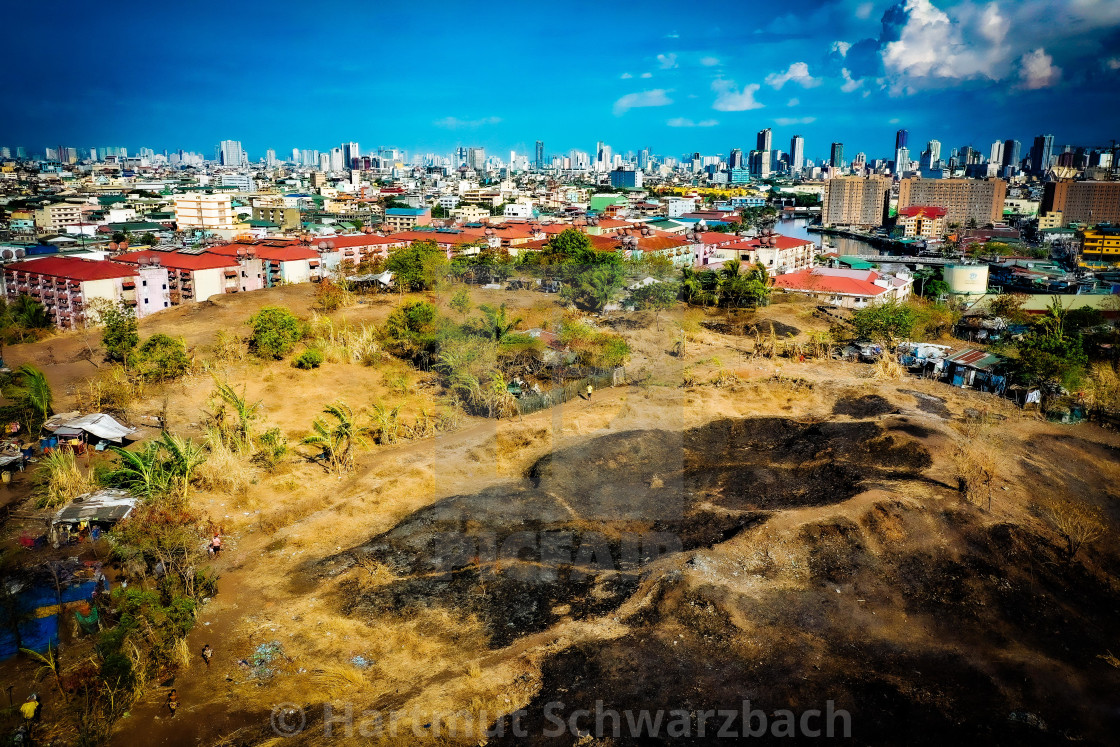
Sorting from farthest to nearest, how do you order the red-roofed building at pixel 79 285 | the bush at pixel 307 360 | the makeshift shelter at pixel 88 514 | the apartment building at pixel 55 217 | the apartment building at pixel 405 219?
the apartment building at pixel 405 219 < the apartment building at pixel 55 217 < the red-roofed building at pixel 79 285 < the bush at pixel 307 360 < the makeshift shelter at pixel 88 514

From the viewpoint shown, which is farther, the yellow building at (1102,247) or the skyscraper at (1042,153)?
the skyscraper at (1042,153)

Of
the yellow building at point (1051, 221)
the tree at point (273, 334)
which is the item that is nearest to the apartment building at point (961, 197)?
the yellow building at point (1051, 221)

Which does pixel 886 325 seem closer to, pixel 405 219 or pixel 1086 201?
pixel 405 219

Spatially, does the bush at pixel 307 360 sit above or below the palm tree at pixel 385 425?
above

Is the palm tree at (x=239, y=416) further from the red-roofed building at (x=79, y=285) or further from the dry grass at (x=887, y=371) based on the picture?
the dry grass at (x=887, y=371)

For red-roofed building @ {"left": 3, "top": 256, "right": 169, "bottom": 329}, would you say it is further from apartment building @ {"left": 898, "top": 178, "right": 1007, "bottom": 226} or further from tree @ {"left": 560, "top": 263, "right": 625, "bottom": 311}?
apartment building @ {"left": 898, "top": 178, "right": 1007, "bottom": 226}

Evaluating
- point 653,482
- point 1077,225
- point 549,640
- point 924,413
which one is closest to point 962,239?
point 1077,225

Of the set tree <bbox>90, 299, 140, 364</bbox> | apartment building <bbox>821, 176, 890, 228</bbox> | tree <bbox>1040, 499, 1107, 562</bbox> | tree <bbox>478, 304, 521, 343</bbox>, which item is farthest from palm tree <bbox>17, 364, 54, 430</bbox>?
apartment building <bbox>821, 176, 890, 228</bbox>
